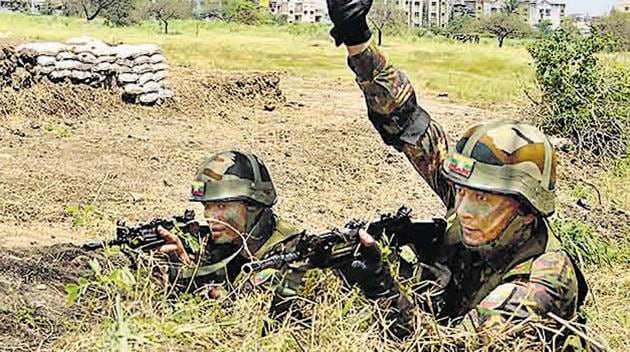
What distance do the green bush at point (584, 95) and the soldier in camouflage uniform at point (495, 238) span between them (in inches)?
408

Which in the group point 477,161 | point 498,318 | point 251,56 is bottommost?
point 251,56

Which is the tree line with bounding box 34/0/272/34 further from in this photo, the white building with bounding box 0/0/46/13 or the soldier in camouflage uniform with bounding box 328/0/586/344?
the soldier in camouflage uniform with bounding box 328/0/586/344

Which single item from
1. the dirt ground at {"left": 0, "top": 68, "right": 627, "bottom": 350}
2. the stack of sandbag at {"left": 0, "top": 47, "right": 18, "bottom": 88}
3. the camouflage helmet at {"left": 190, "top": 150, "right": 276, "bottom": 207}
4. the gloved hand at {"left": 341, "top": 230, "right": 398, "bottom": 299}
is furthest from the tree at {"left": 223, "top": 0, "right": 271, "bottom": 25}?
the gloved hand at {"left": 341, "top": 230, "right": 398, "bottom": 299}

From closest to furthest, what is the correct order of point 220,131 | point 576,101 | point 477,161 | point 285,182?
point 477,161, point 285,182, point 576,101, point 220,131

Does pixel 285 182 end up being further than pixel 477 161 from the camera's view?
Yes

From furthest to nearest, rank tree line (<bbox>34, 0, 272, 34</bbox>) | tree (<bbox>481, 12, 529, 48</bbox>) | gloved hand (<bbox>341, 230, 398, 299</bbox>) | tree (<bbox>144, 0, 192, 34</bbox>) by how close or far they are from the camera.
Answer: tree (<bbox>481, 12, 529, 48</bbox>) → tree (<bbox>144, 0, 192, 34</bbox>) → tree line (<bbox>34, 0, 272, 34</bbox>) → gloved hand (<bbox>341, 230, 398, 299</bbox>)

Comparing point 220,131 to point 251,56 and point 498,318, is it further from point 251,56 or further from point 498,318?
point 251,56

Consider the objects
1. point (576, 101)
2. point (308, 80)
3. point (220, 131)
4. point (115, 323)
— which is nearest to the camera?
point (115, 323)

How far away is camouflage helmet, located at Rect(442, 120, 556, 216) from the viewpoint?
3.02 m

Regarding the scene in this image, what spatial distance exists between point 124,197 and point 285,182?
2036 mm

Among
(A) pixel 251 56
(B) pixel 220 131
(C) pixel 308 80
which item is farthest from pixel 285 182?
(A) pixel 251 56

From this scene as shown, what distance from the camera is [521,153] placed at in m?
→ 3.06

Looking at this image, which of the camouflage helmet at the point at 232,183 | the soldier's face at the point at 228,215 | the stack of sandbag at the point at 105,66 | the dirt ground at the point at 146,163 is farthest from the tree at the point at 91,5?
the soldier's face at the point at 228,215

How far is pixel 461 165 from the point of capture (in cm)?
306
